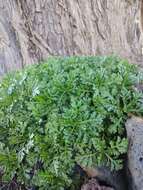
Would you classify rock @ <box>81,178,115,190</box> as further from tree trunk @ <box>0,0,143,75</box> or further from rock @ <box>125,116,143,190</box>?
tree trunk @ <box>0,0,143,75</box>

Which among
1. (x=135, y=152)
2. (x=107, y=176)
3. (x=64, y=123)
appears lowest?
(x=107, y=176)

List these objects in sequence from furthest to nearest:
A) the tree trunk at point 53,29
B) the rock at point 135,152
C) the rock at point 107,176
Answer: the tree trunk at point 53,29 → the rock at point 107,176 → the rock at point 135,152

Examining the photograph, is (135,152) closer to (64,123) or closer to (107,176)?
(107,176)

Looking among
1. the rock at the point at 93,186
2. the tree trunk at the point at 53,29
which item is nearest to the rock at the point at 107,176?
the rock at the point at 93,186

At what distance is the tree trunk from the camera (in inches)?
171

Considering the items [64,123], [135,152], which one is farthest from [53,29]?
[135,152]

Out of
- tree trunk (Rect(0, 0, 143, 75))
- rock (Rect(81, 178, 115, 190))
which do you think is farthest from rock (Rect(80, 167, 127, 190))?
tree trunk (Rect(0, 0, 143, 75))

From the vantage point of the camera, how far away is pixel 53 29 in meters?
4.43

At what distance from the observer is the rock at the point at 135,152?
2203 millimetres

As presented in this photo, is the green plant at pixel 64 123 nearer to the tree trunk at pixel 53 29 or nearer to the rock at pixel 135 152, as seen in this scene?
the rock at pixel 135 152

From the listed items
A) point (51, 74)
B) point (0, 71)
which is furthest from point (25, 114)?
point (0, 71)

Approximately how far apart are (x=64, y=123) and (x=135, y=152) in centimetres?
43

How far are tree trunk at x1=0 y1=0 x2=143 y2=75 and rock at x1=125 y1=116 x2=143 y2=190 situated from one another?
2.28 meters

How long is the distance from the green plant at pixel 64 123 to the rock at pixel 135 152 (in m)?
0.05
